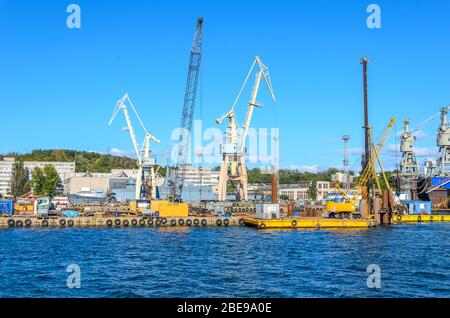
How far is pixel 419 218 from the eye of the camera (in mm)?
83062

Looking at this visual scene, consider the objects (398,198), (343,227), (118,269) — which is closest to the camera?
(118,269)

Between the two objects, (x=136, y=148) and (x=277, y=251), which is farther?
(x=136, y=148)

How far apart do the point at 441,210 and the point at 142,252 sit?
73298mm

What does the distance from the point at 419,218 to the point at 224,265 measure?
60.3 meters

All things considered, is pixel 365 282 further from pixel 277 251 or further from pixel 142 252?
pixel 142 252

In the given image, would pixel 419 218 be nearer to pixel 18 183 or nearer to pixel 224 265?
pixel 224 265

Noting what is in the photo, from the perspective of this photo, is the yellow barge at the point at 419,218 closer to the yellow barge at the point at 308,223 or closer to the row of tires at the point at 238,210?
the yellow barge at the point at 308,223

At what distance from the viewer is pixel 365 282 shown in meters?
26.3

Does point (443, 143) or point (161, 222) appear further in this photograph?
point (443, 143)

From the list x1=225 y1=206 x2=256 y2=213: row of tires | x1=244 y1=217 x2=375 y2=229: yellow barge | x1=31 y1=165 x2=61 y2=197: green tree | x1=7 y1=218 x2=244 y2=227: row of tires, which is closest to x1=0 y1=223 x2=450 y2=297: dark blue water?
x1=244 y1=217 x2=375 y2=229: yellow barge

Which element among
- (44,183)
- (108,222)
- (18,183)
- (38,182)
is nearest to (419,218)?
(108,222)

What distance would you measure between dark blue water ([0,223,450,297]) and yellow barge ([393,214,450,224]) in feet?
85.5
